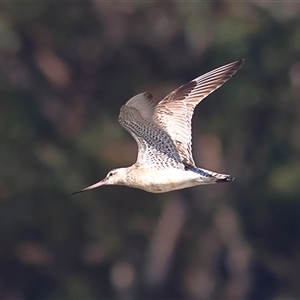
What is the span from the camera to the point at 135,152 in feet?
53.9

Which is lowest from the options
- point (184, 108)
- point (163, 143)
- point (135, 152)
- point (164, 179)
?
point (135, 152)

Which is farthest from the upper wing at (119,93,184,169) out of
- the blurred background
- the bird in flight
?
the blurred background

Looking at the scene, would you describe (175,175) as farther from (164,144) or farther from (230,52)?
(230,52)

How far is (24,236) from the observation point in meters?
17.6

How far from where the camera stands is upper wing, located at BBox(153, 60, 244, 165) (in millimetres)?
7344

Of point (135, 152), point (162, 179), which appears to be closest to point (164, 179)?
point (162, 179)

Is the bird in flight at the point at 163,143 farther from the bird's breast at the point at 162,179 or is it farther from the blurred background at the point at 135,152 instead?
the blurred background at the point at 135,152

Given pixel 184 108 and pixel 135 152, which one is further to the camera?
pixel 135 152

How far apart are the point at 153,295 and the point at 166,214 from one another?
1.19 meters

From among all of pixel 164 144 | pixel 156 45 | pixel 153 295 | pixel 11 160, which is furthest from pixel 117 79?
pixel 164 144

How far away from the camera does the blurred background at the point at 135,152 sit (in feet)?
54.8

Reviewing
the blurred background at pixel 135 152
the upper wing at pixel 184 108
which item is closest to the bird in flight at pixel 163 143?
the upper wing at pixel 184 108

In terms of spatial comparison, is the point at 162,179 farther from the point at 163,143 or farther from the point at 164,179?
the point at 163,143

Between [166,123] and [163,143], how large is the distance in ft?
0.81
